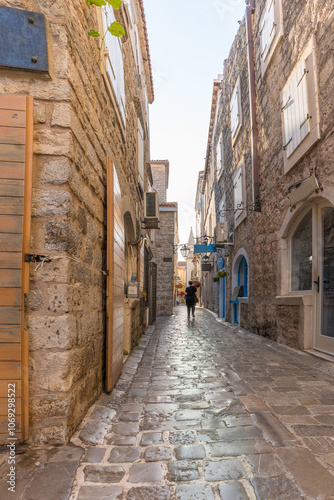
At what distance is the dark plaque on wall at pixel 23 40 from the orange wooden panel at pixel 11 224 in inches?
40.1

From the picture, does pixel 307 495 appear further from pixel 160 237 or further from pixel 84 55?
pixel 160 237

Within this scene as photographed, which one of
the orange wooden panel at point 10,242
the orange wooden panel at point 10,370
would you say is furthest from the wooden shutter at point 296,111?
the orange wooden panel at point 10,370

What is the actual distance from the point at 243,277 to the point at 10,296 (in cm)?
866

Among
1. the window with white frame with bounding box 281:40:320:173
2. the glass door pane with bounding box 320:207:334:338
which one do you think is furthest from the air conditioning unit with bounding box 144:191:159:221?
the glass door pane with bounding box 320:207:334:338

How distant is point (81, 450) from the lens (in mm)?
2080

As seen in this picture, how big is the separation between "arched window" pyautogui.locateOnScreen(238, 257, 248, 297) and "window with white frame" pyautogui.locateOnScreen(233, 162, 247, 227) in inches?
49.2

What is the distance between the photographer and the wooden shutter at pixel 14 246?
2.06 meters

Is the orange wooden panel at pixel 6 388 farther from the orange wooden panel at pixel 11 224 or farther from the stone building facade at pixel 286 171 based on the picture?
the stone building facade at pixel 286 171

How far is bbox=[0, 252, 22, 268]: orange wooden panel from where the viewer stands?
209cm

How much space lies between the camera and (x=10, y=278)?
82.4 inches

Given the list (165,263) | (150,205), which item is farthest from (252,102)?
(165,263)

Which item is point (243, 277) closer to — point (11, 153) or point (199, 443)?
point (199, 443)

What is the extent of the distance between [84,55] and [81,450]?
3011mm

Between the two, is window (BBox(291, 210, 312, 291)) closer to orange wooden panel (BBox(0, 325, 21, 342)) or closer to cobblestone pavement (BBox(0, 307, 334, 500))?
cobblestone pavement (BBox(0, 307, 334, 500))
